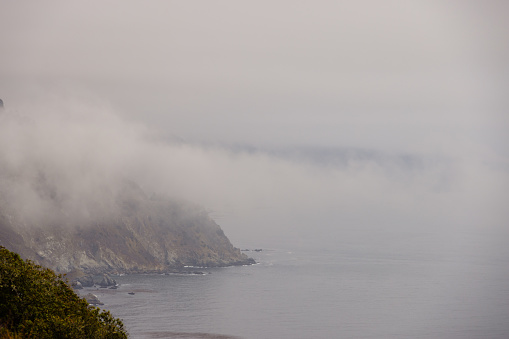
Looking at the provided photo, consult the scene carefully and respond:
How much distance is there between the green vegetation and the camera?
39781 millimetres

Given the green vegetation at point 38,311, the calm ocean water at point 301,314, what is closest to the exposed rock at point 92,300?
the calm ocean water at point 301,314

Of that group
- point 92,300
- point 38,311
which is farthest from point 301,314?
point 38,311

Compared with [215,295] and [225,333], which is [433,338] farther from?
[215,295]

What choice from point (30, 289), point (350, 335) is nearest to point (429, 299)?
point (350, 335)

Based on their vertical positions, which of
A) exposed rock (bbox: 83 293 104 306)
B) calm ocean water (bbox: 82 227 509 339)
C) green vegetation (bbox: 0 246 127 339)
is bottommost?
calm ocean water (bbox: 82 227 509 339)

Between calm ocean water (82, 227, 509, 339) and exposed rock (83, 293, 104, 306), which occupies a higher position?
exposed rock (83, 293, 104, 306)

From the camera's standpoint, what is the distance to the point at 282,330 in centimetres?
15088

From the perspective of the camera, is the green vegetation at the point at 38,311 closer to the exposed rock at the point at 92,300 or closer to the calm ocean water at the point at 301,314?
the calm ocean water at the point at 301,314

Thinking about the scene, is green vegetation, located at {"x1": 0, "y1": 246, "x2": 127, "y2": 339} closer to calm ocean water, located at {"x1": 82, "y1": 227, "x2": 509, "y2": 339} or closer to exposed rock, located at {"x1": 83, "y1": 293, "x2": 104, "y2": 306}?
calm ocean water, located at {"x1": 82, "y1": 227, "x2": 509, "y2": 339}

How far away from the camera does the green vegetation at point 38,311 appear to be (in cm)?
3978

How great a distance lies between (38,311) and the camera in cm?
4253

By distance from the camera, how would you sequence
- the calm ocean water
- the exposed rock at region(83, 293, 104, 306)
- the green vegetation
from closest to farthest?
the green vegetation, the calm ocean water, the exposed rock at region(83, 293, 104, 306)

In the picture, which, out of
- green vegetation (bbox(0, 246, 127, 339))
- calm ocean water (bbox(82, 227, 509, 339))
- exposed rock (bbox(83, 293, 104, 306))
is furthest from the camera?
exposed rock (bbox(83, 293, 104, 306))

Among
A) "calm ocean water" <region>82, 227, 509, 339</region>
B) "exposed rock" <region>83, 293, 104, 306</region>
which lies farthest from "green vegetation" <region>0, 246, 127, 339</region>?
"exposed rock" <region>83, 293, 104, 306</region>
